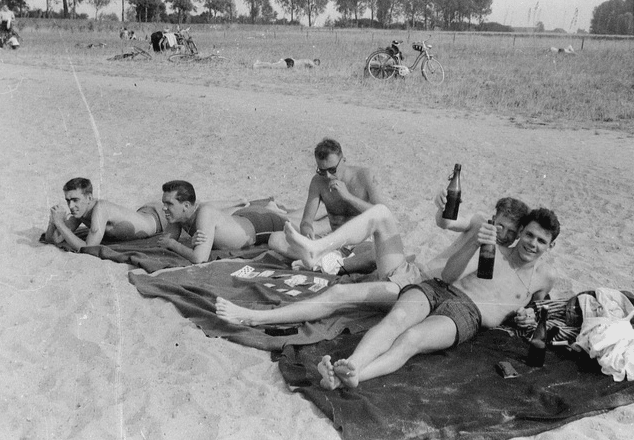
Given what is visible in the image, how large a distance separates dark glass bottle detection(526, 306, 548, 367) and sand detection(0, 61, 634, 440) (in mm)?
545

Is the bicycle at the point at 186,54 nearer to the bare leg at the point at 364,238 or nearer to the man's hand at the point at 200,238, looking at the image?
the man's hand at the point at 200,238

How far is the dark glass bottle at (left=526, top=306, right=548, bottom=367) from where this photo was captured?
400cm

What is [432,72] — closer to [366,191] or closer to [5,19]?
[366,191]

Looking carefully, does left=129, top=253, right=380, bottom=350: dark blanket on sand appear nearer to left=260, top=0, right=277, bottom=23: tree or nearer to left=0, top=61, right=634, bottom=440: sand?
left=0, top=61, right=634, bottom=440: sand

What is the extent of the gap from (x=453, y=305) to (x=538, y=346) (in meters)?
0.60

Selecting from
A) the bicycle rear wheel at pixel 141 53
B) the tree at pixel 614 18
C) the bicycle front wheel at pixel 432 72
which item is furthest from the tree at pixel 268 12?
the bicycle front wheel at pixel 432 72

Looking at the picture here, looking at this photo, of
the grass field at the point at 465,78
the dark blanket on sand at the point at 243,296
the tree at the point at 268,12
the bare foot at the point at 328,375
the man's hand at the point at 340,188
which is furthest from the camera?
the tree at the point at 268,12

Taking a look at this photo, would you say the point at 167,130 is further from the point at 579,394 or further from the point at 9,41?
the point at 9,41

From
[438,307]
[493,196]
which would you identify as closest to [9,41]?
[493,196]

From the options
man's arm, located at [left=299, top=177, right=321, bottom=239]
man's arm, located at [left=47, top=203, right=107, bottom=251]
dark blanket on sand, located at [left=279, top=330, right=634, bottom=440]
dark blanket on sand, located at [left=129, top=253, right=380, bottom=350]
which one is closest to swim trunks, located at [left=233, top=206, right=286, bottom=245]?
dark blanket on sand, located at [left=129, top=253, right=380, bottom=350]

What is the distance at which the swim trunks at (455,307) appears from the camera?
4031mm

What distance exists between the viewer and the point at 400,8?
210ft

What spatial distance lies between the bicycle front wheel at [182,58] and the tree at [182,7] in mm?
42654

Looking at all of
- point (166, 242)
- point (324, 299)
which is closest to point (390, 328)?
point (324, 299)
